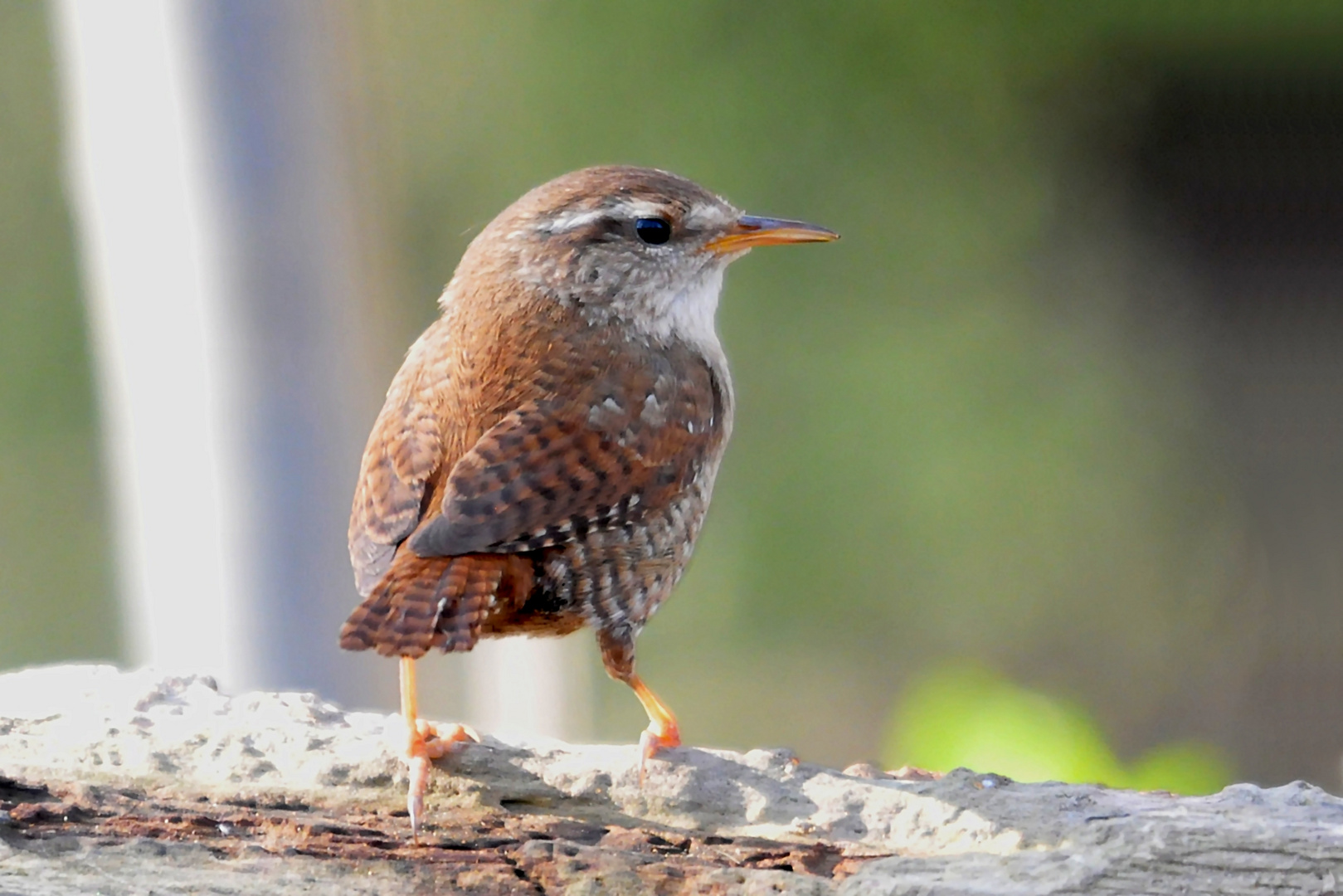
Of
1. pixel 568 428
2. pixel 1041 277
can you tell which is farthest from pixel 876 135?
pixel 568 428

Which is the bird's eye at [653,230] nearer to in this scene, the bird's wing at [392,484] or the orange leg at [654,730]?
the bird's wing at [392,484]

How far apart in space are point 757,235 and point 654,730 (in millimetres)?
1140

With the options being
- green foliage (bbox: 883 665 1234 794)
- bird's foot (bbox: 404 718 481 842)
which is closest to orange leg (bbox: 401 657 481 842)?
bird's foot (bbox: 404 718 481 842)

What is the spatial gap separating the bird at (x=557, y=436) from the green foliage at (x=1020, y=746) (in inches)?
49.6

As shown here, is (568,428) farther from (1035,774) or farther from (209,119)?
(1035,774)

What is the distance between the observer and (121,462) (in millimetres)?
4094

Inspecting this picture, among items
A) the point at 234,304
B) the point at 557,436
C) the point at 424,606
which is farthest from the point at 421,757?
the point at 234,304

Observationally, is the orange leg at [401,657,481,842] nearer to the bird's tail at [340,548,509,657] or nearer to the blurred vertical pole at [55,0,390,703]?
the bird's tail at [340,548,509,657]

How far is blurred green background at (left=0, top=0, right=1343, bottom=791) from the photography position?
5.54 m

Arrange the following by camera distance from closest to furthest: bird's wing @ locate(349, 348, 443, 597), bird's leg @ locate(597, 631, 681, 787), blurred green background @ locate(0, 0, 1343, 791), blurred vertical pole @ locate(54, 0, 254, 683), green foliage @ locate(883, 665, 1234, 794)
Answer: bird's wing @ locate(349, 348, 443, 597) → bird's leg @ locate(597, 631, 681, 787) → blurred vertical pole @ locate(54, 0, 254, 683) → green foliage @ locate(883, 665, 1234, 794) → blurred green background @ locate(0, 0, 1343, 791)

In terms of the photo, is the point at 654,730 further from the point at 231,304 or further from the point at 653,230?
the point at 231,304

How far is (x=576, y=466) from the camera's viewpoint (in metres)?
2.69

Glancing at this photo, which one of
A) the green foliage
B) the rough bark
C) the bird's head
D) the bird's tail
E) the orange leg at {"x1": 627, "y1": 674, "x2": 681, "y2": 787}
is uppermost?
the bird's head

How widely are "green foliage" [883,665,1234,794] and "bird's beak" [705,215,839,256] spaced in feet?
4.61
